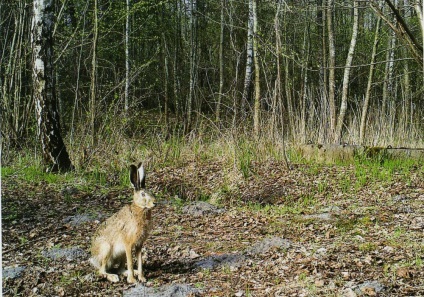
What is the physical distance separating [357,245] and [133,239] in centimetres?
232

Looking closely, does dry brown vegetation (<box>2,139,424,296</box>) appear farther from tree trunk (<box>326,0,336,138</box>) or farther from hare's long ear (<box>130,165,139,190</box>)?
tree trunk (<box>326,0,336,138</box>)

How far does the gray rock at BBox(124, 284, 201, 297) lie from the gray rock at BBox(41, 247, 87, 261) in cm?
120

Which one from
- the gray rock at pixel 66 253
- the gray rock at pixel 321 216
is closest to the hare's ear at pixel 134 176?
the gray rock at pixel 66 253

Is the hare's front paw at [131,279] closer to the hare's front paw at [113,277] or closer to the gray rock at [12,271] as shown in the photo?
the hare's front paw at [113,277]

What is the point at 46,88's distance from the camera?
A: 888 centimetres

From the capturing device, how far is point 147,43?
76.0 ft

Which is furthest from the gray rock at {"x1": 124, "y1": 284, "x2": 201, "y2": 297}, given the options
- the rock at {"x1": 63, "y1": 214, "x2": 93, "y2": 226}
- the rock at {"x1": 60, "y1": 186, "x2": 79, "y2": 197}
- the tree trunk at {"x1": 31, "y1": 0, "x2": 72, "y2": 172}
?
the tree trunk at {"x1": 31, "y1": 0, "x2": 72, "y2": 172}

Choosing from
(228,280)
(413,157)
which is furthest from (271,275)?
(413,157)

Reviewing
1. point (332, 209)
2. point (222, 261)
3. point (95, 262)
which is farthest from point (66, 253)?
point (332, 209)

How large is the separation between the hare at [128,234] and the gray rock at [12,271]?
78 centimetres

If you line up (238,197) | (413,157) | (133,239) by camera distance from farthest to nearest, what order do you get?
(413,157), (238,197), (133,239)

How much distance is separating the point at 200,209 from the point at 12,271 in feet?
9.73

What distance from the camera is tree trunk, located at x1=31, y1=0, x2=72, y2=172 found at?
872 centimetres

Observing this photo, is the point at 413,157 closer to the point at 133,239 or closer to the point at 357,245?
the point at 357,245
